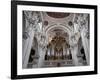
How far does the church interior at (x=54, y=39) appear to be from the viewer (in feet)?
6.56

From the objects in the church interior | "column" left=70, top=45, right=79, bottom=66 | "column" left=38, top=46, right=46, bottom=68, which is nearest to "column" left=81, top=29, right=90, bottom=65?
the church interior

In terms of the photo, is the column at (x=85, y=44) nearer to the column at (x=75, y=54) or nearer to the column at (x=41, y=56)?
the column at (x=75, y=54)

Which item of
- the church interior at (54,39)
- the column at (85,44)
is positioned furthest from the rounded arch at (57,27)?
the column at (85,44)

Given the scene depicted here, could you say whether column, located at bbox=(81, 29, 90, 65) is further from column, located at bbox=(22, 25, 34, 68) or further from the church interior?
column, located at bbox=(22, 25, 34, 68)

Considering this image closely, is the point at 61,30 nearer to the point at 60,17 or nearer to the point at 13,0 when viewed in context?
the point at 60,17

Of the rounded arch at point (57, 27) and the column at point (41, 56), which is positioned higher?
the rounded arch at point (57, 27)

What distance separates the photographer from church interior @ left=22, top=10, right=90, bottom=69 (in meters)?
2.00

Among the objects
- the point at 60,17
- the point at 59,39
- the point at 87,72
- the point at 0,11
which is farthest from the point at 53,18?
the point at 87,72

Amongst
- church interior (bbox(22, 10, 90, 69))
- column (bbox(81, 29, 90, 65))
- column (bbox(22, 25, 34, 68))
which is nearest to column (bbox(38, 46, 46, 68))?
church interior (bbox(22, 10, 90, 69))

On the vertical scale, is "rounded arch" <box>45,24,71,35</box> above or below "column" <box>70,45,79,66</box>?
above

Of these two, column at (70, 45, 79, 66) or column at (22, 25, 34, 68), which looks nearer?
column at (22, 25, 34, 68)

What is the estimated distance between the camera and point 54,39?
2080mm

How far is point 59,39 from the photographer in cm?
210

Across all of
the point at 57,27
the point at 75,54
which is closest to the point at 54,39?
the point at 57,27
